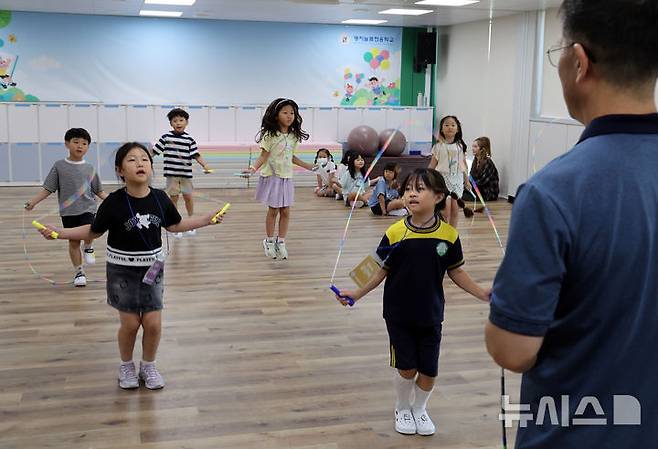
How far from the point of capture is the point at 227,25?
12094mm

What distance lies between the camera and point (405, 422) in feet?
10.3

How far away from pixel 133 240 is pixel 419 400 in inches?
59.5

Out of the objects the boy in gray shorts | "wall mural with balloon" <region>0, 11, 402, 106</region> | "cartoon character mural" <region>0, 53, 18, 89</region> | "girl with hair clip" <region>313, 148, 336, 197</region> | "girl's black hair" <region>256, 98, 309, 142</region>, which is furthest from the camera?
"wall mural with balloon" <region>0, 11, 402, 106</region>

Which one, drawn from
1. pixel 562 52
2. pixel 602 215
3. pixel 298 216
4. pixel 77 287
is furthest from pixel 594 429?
pixel 298 216

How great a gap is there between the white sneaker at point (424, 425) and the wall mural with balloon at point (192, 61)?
31.9 ft

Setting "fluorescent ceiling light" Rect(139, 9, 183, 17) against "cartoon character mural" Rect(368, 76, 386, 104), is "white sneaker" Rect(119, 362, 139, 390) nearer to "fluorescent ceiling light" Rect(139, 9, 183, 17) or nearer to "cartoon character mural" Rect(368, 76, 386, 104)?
Result: "fluorescent ceiling light" Rect(139, 9, 183, 17)

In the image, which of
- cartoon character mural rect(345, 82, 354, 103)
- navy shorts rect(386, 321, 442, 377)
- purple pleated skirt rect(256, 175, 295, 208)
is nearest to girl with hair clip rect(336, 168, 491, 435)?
navy shorts rect(386, 321, 442, 377)

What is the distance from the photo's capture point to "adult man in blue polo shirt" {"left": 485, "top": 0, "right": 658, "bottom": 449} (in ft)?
3.33

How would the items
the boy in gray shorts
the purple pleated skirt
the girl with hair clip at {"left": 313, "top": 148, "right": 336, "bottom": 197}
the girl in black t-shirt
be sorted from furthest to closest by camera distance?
the girl with hair clip at {"left": 313, "top": 148, "right": 336, "bottom": 197}
the purple pleated skirt
the boy in gray shorts
the girl in black t-shirt

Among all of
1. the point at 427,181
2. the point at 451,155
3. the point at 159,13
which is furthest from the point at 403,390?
the point at 159,13

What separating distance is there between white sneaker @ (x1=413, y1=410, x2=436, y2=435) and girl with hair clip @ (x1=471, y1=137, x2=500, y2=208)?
7311 mm

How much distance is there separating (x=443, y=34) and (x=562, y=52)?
39.4 ft

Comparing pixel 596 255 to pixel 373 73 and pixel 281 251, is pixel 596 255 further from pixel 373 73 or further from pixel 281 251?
pixel 373 73

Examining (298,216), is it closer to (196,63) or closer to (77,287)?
(77,287)
